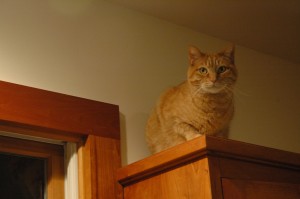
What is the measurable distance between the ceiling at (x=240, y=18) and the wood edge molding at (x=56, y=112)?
1.52ft

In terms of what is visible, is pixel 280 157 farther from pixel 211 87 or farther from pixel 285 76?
pixel 285 76

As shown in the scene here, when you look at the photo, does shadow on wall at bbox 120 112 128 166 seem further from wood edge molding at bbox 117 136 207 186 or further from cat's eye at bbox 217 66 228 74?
cat's eye at bbox 217 66 228 74

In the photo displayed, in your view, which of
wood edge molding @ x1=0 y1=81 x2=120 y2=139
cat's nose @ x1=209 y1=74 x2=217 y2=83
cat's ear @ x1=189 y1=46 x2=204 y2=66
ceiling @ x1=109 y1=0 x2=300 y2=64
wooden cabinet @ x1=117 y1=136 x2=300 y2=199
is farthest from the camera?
ceiling @ x1=109 y1=0 x2=300 y2=64

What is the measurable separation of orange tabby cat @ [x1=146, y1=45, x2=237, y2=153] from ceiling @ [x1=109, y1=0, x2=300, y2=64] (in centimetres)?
33

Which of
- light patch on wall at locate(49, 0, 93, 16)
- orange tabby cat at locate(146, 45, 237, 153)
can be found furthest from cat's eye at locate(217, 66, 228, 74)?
light patch on wall at locate(49, 0, 93, 16)

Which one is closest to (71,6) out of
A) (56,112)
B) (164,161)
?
(56,112)

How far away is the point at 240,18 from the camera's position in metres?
1.76

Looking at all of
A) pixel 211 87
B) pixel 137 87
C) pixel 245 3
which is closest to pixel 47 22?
pixel 137 87

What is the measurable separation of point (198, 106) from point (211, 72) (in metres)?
0.11

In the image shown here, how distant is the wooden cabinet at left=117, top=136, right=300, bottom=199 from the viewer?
1003 millimetres

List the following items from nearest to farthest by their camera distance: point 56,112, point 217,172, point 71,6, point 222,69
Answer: point 217,172 < point 56,112 < point 222,69 < point 71,6

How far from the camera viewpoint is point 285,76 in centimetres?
207

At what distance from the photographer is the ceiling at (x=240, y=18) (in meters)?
1.64

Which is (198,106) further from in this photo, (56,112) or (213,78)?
(56,112)
